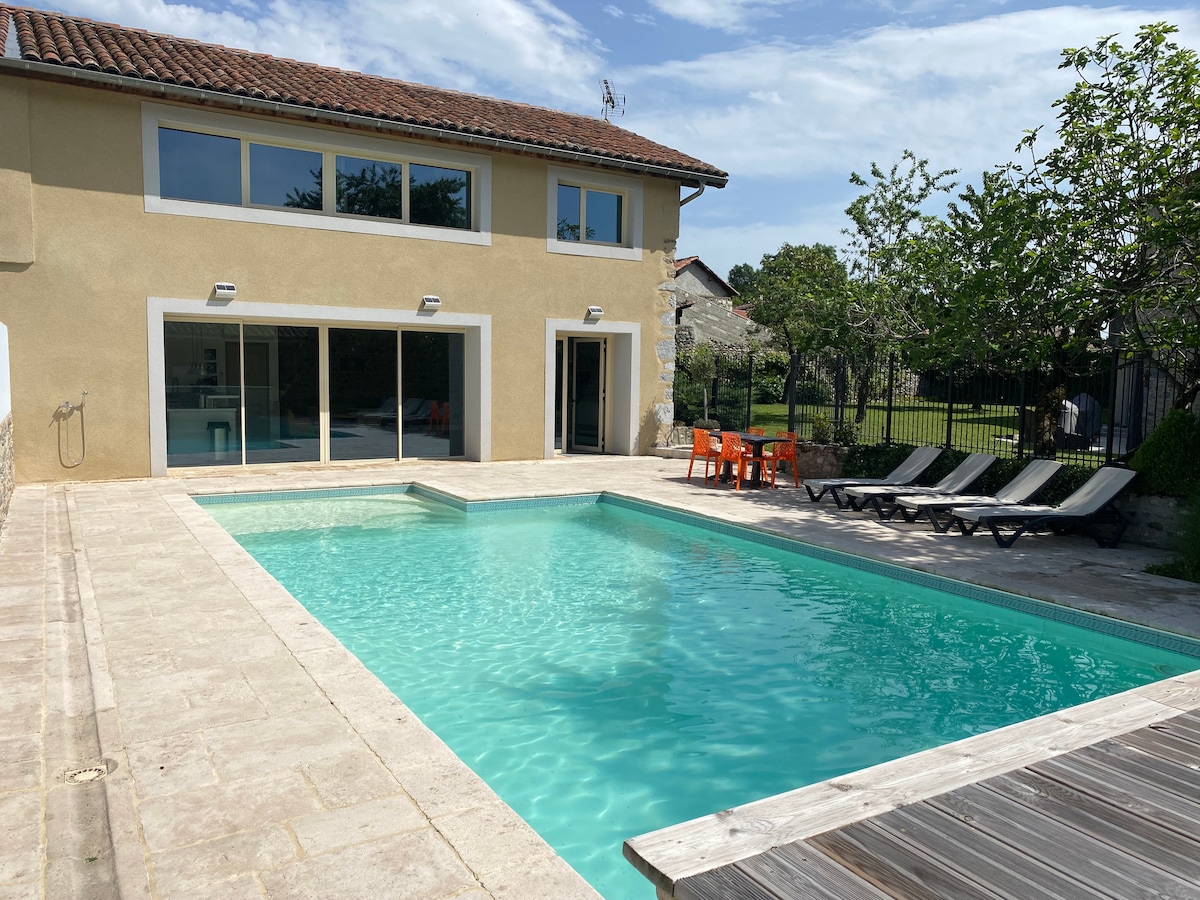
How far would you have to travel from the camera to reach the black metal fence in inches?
426

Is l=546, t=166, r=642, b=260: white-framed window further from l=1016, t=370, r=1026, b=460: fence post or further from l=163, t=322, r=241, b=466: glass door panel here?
l=1016, t=370, r=1026, b=460: fence post

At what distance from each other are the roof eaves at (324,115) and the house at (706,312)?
16212 mm

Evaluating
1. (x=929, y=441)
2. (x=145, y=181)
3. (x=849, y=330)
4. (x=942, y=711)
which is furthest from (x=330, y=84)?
(x=942, y=711)

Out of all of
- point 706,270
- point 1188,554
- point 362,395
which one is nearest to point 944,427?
point 1188,554

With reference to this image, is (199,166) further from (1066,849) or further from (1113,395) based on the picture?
(1066,849)

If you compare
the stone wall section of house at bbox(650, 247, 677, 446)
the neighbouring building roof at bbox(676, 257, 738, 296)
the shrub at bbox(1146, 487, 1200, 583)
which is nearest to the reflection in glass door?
the stone wall section of house at bbox(650, 247, 677, 446)

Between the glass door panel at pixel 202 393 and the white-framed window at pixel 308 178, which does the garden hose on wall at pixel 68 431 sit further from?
the white-framed window at pixel 308 178

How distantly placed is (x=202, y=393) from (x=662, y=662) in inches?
397

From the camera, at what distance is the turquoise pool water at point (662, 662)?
4.80 metres

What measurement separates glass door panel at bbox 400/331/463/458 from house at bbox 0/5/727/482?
0.14ft

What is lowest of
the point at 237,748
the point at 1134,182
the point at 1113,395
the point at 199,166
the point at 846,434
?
the point at 237,748

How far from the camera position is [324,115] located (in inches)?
529

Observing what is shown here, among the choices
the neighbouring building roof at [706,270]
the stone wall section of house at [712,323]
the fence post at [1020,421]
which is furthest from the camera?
the neighbouring building roof at [706,270]

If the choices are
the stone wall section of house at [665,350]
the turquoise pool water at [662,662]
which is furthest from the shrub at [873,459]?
the stone wall section of house at [665,350]
